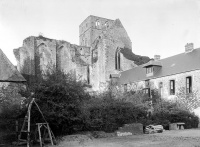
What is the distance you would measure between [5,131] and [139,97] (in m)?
11.9

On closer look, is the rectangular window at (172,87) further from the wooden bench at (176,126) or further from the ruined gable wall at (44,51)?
the ruined gable wall at (44,51)

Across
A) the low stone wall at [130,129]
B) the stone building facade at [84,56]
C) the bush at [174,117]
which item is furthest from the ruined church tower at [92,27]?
the low stone wall at [130,129]

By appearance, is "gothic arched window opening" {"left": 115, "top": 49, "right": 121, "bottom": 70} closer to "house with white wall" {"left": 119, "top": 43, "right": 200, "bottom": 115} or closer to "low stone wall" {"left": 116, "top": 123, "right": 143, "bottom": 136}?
"house with white wall" {"left": 119, "top": 43, "right": 200, "bottom": 115}

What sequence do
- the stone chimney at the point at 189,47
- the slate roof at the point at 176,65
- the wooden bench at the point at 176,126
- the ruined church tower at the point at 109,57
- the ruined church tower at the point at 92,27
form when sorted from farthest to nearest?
the ruined church tower at the point at 92,27, the ruined church tower at the point at 109,57, the stone chimney at the point at 189,47, the slate roof at the point at 176,65, the wooden bench at the point at 176,126

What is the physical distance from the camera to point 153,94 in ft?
81.6

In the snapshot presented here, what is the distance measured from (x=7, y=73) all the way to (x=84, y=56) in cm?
2182

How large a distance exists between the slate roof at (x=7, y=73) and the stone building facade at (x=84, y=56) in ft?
46.2

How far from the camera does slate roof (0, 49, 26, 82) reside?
17069 millimetres

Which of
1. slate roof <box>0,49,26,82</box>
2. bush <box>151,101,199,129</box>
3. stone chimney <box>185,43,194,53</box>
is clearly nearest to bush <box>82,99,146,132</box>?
bush <box>151,101,199,129</box>

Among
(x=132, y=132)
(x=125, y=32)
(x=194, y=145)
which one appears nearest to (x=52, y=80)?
(x=132, y=132)

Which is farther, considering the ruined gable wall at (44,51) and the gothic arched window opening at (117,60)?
→ the gothic arched window opening at (117,60)

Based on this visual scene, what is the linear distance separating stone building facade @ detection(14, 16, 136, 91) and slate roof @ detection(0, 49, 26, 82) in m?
14.1

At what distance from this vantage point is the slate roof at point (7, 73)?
17069 mm

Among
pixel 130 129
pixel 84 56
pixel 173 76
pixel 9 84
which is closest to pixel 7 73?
pixel 9 84
